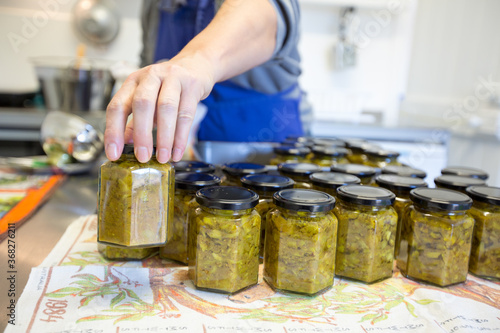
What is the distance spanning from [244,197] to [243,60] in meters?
0.38

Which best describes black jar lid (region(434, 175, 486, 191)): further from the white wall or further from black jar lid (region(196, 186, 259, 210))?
the white wall

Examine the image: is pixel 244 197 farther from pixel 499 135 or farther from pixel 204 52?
pixel 499 135

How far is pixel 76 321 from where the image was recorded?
544mm

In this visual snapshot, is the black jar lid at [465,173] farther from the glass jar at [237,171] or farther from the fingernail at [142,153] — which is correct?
the fingernail at [142,153]

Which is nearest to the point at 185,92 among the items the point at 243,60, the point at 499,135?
the point at 243,60

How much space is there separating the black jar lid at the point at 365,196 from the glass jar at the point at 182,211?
0.75 feet

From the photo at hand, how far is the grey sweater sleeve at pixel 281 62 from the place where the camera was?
0.98 meters

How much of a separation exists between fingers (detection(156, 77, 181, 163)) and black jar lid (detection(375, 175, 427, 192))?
42 centimetres

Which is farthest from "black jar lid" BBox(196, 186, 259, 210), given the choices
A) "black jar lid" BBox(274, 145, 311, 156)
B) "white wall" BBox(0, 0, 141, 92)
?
"white wall" BBox(0, 0, 141, 92)

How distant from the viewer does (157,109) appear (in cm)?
64

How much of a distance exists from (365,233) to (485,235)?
23 cm

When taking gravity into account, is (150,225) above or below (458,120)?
below

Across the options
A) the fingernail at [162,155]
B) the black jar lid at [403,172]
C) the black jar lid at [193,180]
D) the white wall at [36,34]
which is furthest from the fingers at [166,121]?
the white wall at [36,34]

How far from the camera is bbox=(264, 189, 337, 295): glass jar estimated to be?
623mm
